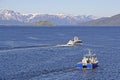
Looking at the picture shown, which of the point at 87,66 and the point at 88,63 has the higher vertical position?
the point at 88,63

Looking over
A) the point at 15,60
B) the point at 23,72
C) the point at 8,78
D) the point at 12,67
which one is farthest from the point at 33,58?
the point at 8,78

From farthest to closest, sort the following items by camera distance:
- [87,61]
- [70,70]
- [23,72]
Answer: [87,61]
[70,70]
[23,72]

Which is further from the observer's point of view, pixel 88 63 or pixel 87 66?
pixel 88 63

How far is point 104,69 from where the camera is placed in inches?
4380

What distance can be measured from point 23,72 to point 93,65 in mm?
22658

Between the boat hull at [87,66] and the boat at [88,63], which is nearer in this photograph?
the boat hull at [87,66]

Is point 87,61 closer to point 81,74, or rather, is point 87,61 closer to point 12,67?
point 81,74

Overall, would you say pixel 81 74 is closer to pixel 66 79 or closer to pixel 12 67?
pixel 66 79

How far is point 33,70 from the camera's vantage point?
10475 cm

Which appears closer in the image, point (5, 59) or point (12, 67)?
point (12, 67)

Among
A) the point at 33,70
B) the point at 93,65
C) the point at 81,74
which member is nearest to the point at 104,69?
the point at 93,65

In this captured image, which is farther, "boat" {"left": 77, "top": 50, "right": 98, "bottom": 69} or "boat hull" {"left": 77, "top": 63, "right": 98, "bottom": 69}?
Result: "boat" {"left": 77, "top": 50, "right": 98, "bottom": 69}

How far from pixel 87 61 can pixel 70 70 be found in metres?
9.49

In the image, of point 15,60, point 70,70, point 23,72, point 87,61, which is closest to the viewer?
point 23,72
